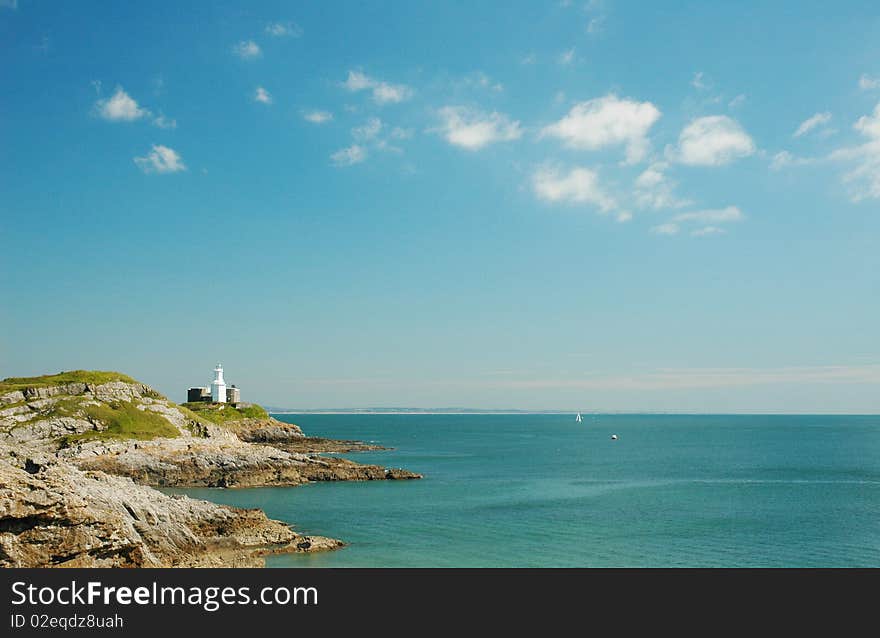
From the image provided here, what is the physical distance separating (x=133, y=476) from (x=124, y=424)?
13871 millimetres

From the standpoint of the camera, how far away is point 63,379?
286 ft

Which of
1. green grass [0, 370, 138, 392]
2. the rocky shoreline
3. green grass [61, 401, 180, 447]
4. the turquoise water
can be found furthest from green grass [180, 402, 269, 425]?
the turquoise water

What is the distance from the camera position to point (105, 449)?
67.2 meters

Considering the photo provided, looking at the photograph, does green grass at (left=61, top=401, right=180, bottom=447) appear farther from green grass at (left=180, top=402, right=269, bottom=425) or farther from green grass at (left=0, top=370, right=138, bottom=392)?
green grass at (left=180, top=402, right=269, bottom=425)

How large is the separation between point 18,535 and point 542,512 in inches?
1477

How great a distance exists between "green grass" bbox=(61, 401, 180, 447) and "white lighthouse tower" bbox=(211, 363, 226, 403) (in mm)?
52163

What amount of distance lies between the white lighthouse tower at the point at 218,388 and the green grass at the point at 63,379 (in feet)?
137

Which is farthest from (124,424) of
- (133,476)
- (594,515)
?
(594,515)

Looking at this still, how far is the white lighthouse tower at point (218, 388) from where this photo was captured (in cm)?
13450

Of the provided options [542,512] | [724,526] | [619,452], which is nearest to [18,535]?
[542,512]

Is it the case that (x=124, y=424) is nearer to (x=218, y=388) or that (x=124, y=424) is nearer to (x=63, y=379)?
(x=63, y=379)

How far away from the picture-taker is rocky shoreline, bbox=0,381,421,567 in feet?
86.9

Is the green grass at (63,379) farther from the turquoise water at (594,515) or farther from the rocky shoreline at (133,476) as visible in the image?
the turquoise water at (594,515)
